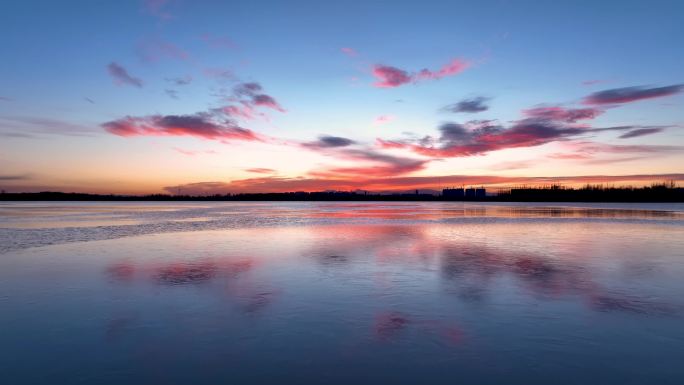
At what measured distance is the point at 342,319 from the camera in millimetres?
6730

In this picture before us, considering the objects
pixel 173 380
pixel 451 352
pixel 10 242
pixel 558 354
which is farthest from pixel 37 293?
pixel 10 242

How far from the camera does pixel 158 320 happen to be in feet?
22.3

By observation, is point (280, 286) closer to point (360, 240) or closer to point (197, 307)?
point (197, 307)

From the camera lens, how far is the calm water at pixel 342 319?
15.9 ft

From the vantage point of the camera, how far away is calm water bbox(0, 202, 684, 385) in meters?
4.85

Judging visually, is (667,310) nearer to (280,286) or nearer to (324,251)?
(280,286)

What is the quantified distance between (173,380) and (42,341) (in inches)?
100

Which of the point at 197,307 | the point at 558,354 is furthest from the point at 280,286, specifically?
the point at 558,354

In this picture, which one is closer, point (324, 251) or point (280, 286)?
point (280, 286)

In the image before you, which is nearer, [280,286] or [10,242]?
[280,286]

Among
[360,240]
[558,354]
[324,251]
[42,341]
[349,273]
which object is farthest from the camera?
[360,240]

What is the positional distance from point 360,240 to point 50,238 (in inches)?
554

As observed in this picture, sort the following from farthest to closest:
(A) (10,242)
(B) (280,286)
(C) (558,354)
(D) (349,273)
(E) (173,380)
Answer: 1. (A) (10,242)
2. (D) (349,273)
3. (B) (280,286)
4. (C) (558,354)
5. (E) (173,380)

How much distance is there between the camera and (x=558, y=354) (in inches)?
207
